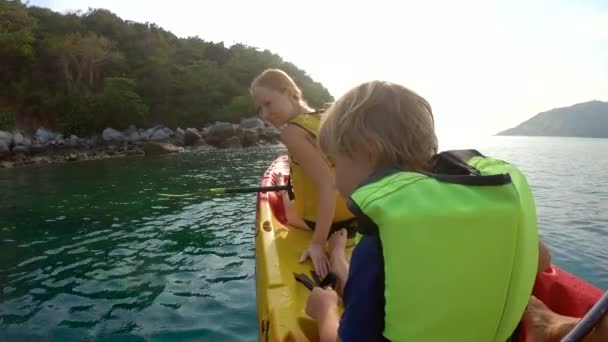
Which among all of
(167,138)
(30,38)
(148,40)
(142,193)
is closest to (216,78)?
(148,40)

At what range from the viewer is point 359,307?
44.1 inches

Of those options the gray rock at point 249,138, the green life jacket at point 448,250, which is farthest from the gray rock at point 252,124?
the green life jacket at point 448,250

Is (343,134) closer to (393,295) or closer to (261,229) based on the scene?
(393,295)

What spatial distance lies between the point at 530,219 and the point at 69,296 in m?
4.49

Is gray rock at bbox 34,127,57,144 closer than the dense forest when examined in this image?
Yes

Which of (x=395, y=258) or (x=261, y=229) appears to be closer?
(x=395, y=258)

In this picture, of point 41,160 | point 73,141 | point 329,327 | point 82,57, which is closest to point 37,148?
point 73,141

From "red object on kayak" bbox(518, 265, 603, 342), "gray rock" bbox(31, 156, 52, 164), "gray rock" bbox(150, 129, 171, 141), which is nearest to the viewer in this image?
"red object on kayak" bbox(518, 265, 603, 342)

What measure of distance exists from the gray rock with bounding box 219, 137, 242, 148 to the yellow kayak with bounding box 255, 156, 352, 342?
989 inches

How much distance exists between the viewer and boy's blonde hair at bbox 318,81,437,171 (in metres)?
1.21

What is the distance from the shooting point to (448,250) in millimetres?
1037

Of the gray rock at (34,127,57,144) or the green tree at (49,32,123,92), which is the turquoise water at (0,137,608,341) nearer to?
the gray rock at (34,127,57,144)

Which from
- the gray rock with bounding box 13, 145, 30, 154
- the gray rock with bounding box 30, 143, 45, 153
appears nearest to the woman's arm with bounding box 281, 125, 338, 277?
the gray rock with bounding box 13, 145, 30, 154

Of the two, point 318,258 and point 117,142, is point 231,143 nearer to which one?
point 117,142
